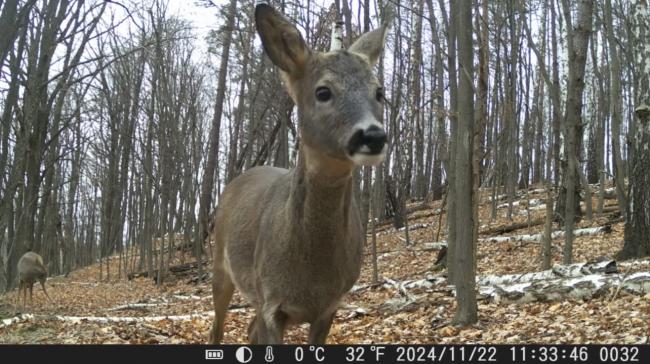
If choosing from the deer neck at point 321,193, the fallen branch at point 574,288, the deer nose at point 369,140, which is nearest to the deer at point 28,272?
the fallen branch at point 574,288

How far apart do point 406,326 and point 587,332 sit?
89.4 inches

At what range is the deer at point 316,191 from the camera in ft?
12.8

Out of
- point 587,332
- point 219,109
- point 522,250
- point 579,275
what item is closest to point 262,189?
point 587,332

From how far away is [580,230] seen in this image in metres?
15.4

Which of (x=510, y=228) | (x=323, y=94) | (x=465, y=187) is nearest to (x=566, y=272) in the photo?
(x=465, y=187)

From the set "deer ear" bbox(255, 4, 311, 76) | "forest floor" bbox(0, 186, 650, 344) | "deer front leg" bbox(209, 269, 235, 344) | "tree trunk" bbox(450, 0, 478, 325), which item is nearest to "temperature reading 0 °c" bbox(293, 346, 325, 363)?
"deer ear" bbox(255, 4, 311, 76)

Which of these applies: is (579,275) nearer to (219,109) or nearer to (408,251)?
(408,251)

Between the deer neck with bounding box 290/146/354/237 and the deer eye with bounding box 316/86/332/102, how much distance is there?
35 cm

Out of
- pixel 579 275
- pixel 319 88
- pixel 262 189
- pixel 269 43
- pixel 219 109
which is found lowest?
pixel 579 275

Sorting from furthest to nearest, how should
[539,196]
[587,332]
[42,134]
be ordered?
1. [539,196]
2. [42,134]
3. [587,332]

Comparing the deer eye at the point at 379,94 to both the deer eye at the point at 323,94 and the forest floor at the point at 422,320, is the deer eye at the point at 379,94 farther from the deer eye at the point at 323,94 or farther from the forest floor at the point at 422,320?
the forest floor at the point at 422,320

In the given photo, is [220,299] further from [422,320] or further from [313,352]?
[422,320]

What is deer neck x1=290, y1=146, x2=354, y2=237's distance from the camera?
4211 millimetres

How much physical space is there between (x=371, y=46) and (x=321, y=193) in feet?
4.24
